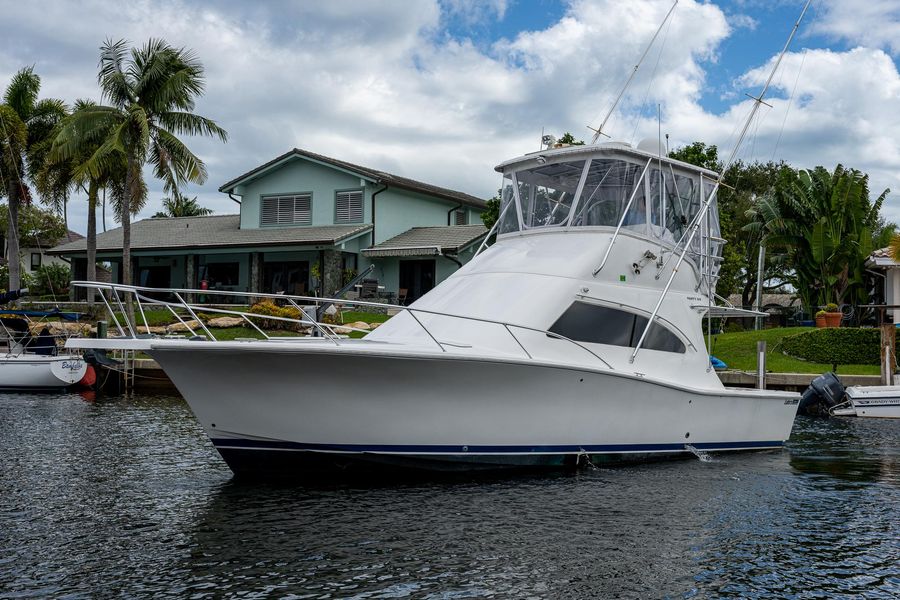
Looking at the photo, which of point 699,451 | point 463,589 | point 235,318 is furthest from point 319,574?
point 235,318

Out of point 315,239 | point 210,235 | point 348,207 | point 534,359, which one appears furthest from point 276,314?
point 534,359

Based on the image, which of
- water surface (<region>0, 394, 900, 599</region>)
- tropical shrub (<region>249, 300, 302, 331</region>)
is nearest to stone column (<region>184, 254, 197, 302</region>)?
tropical shrub (<region>249, 300, 302, 331</region>)

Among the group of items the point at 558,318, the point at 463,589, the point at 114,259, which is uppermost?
the point at 114,259

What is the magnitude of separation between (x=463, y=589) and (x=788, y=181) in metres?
28.6

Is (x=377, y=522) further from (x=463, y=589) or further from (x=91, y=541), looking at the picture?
(x=91, y=541)

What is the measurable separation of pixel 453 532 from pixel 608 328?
379 cm

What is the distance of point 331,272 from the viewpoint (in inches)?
1240

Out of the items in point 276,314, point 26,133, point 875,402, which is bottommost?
point 875,402

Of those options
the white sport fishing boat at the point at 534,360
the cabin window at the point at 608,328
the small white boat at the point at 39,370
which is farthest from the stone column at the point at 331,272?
the cabin window at the point at 608,328

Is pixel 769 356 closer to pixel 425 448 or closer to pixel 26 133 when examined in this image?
pixel 425 448

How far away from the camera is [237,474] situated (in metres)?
9.30

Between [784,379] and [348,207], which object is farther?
[348,207]

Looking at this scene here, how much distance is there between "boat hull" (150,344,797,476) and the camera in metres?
8.45

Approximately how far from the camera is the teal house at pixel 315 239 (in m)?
31.4
